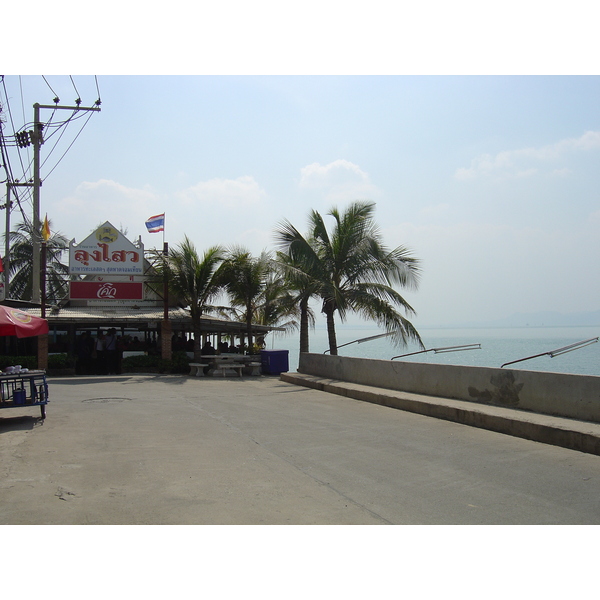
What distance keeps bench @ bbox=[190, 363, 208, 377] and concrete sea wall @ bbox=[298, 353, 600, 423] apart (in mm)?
9040

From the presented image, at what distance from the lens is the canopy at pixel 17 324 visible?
1070cm

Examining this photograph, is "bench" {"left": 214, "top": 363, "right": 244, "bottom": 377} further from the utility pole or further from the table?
the utility pole

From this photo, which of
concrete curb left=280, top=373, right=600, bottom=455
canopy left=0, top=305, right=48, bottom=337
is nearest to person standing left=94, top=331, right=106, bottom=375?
concrete curb left=280, top=373, right=600, bottom=455

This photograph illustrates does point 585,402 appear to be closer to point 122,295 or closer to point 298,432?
point 298,432

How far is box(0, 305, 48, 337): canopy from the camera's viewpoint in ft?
35.1

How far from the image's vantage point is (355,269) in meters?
Result: 22.3

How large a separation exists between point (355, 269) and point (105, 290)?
38.9 feet

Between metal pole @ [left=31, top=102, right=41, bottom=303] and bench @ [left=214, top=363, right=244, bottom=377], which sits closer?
bench @ [left=214, top=363, right=244, bottom=377]

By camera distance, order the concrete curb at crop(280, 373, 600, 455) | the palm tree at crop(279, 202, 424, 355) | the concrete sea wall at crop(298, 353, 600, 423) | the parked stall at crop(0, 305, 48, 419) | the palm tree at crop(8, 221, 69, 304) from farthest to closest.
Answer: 1. the palm tree at crop(8, 221, 69, 304)
2. the palm tree at crop(279, 202, 424, 355)
3. the parked stall at crop(0, 305, 48, 419)
4. the concrete sea wall at crop(298, 353, 600, 423)
5. the concrete curb at crop(280, 373, 600, 455)

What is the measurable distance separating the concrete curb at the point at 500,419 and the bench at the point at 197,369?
1084cm

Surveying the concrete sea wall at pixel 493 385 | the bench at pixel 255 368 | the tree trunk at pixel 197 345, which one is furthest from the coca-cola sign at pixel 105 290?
the concrete sea wall at pixel 493 385

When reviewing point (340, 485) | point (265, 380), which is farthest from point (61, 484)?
point (265, 380)

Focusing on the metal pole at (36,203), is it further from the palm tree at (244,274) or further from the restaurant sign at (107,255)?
the palm tree at (244,274)

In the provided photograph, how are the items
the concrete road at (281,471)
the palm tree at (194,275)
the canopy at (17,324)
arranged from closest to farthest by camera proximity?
the concrete road at (281,471)
the canopy at (17,324)
the palm tree at (194,275)
